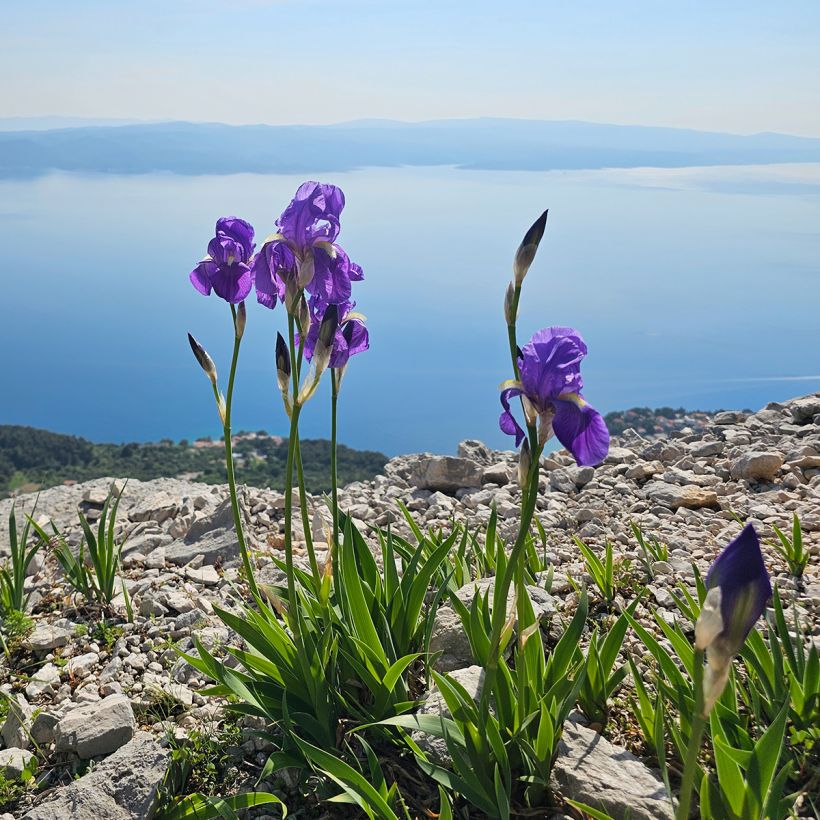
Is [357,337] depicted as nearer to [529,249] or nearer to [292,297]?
[292,297]

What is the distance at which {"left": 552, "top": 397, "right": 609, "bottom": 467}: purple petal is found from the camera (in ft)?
7.06

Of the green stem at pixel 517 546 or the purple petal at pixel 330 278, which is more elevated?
the purple petal at pixel 330 278

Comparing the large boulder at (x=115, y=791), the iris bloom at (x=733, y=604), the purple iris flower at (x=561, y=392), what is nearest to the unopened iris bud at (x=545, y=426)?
the purple iris flower at (x=561, y=392)

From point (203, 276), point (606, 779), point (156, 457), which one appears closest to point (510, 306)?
point (203, 276)

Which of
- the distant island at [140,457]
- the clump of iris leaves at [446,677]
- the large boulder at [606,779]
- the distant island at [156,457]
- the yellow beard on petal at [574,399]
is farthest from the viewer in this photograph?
the distant island at [140,457]

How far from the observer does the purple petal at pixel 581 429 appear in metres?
2.15

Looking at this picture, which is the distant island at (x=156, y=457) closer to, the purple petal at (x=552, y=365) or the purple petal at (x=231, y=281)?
the purple petal at (x=231, y=281)

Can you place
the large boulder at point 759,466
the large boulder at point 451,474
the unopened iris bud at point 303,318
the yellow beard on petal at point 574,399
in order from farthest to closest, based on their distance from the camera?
the large boulder at point 451,474 < the large boulder at point 759,466 < the unopened iris bud at point 303,318 < the yellow beard on petal at point 574,399

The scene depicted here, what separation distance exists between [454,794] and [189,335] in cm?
197

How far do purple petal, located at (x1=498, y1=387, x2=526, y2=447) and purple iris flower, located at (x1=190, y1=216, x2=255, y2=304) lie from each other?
130 centimetres

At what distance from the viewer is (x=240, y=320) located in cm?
317

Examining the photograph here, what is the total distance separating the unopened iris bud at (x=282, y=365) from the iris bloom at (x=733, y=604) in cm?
164

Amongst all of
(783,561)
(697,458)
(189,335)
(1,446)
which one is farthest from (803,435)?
(1,446)

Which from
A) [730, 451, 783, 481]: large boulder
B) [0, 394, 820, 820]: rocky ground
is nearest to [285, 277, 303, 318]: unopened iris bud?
[0, 394, 820, 820]: rocky ground
